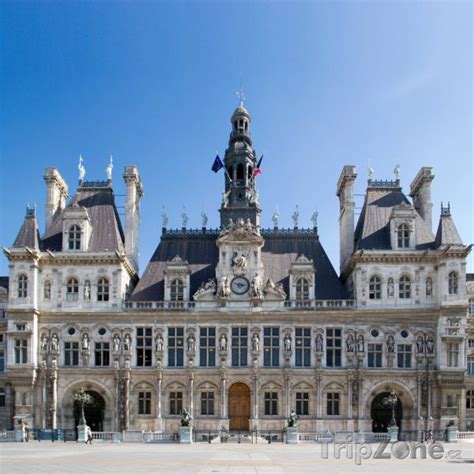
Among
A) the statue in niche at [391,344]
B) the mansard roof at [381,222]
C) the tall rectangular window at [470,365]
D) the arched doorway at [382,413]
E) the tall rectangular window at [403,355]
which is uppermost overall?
the mansard roof at [381,222]

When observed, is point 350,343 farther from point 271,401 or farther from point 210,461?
point 210,461

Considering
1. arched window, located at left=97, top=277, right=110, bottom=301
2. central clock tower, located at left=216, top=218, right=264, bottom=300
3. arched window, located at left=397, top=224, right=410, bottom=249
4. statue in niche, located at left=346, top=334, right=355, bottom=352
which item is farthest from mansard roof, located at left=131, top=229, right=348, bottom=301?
arched window, located at left=397, top=224, right=410, bottom=249

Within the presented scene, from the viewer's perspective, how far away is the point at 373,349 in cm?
6103

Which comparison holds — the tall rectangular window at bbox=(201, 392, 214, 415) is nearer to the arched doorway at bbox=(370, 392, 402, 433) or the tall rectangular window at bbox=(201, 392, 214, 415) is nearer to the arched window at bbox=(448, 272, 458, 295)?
the arched doorway at bbox=(370, 392, 402, 433)

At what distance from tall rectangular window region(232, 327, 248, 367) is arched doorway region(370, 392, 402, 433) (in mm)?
11344

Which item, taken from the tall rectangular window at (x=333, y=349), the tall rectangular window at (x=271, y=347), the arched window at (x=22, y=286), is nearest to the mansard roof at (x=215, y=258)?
the tall rectangular window at (x=333, y=349)

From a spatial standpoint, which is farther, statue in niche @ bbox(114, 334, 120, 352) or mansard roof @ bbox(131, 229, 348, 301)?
mansard roof @ bbox(131, 229, 348, 301)

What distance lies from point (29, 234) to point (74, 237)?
380 cm

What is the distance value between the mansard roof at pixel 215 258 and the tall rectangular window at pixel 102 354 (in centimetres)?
462

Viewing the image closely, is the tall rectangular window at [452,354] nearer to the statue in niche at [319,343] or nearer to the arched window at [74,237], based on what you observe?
the statue in niche at [319,343]

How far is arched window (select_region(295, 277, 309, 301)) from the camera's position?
6241 centimetres

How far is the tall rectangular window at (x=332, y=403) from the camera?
60562 mm

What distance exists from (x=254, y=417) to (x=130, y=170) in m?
24.2

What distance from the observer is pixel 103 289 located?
62.6 m
